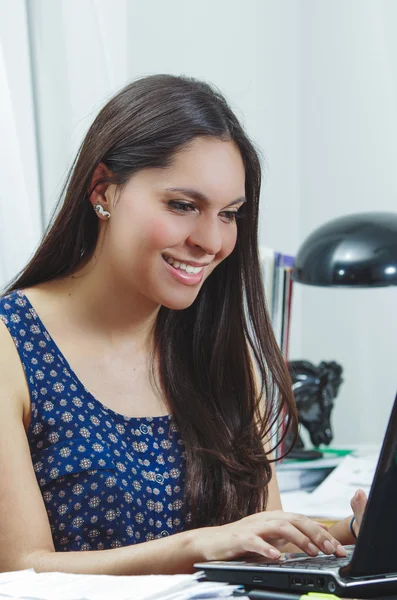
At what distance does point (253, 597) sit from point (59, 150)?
46.9 inches

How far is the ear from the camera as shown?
1282 mm

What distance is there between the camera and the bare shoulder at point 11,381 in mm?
1173

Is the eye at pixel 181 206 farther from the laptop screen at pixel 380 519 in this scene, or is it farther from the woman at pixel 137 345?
the laptop screen at pixel 380 519

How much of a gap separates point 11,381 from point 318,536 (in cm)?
48

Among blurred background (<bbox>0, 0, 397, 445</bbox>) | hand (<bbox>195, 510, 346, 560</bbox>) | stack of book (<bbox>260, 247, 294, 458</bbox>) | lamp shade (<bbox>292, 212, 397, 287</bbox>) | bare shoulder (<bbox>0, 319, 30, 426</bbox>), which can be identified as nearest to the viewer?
hand (<bbox>195, 510, 346, 560</bbox>)

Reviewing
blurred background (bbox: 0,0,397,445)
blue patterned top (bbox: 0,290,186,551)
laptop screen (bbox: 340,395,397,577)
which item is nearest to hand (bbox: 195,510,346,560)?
laptop screen (bbox: 340,395,397,577)

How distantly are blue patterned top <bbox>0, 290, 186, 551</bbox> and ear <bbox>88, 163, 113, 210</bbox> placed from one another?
179mm

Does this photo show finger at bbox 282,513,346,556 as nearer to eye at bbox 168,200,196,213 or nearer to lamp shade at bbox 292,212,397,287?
eye at bbox 168,200,196,213

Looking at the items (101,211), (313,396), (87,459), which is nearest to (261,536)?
(87,459)

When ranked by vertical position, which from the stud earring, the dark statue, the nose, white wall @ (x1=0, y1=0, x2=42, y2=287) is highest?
white wall @ (x1=0, y1=0, x2=42, y2=287)

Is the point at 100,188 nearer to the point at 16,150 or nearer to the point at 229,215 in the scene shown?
the point at 229,215

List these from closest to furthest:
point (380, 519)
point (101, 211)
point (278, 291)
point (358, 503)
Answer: point (380, 519) → point (358, 503) → point (101, 211) → point (278, 291)

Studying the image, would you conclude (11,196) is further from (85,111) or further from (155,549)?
(155,549)

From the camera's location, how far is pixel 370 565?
2.66 feet
